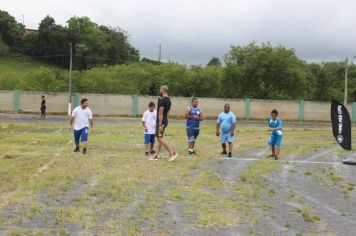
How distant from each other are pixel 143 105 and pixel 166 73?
27.8 m

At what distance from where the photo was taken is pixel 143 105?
46.6m

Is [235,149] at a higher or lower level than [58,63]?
lower

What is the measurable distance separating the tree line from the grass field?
139ft

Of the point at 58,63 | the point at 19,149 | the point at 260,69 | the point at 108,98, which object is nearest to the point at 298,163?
the point at 19,149

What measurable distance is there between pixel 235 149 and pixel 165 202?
30.8 ft

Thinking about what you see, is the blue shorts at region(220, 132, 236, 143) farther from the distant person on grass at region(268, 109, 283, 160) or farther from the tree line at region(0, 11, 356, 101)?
the tree line at region(0, 11, 356, 101)

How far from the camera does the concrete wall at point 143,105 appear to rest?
4484 centimetres

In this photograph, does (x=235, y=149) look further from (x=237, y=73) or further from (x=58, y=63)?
(x=58, y=63)

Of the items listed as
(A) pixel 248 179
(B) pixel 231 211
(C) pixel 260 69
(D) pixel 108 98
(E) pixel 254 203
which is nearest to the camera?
(B) pixel 231 211

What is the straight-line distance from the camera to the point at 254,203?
8.84 meters

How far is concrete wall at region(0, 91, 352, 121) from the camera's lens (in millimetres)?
44844

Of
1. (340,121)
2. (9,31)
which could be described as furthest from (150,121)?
(9,31)

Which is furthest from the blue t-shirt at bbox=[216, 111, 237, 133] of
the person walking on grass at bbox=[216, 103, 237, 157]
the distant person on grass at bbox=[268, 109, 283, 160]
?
the distant person on grass at bbox=[268, 109, 283, 160]

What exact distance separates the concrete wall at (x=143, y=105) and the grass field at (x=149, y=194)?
2994cm
